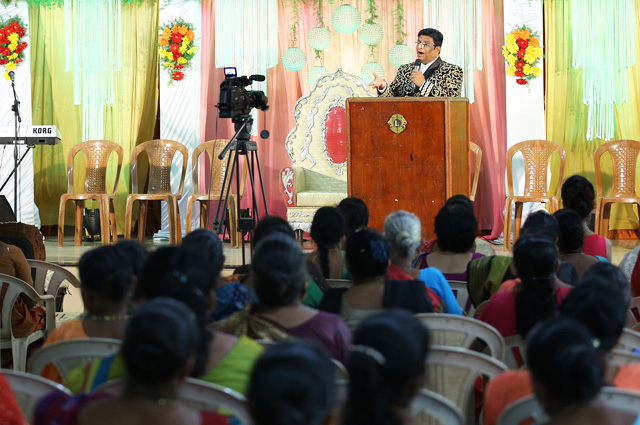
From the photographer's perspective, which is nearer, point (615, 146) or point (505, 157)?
point (615, 146)

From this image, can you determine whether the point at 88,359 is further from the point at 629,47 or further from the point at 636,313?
the point at 629,47

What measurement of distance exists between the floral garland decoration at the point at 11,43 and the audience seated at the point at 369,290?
712cm

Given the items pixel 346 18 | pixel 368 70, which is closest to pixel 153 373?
pixel 346 18

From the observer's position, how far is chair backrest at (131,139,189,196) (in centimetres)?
806

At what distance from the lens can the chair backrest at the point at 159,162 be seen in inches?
317

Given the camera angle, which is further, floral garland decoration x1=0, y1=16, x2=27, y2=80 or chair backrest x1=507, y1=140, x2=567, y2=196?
floral garland decoration x1=0, y1=16, x2=27, y2=80

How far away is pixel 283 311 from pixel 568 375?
34.1 inches

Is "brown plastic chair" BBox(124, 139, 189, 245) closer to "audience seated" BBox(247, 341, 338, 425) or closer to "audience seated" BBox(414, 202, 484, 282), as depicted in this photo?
"audience seated" BBox(414, 202, 484, 282)

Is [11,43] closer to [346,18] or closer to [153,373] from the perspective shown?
[346,18]

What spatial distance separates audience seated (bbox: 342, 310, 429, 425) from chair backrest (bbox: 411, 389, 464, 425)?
0.15 m

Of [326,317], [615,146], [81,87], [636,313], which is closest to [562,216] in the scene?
[636,313]

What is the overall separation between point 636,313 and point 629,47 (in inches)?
217

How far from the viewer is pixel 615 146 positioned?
752 cm

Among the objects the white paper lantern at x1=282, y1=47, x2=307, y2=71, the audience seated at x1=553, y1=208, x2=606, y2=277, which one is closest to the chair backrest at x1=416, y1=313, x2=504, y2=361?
the audience seated at x1=553, y1=208, x2=606, y2=277
